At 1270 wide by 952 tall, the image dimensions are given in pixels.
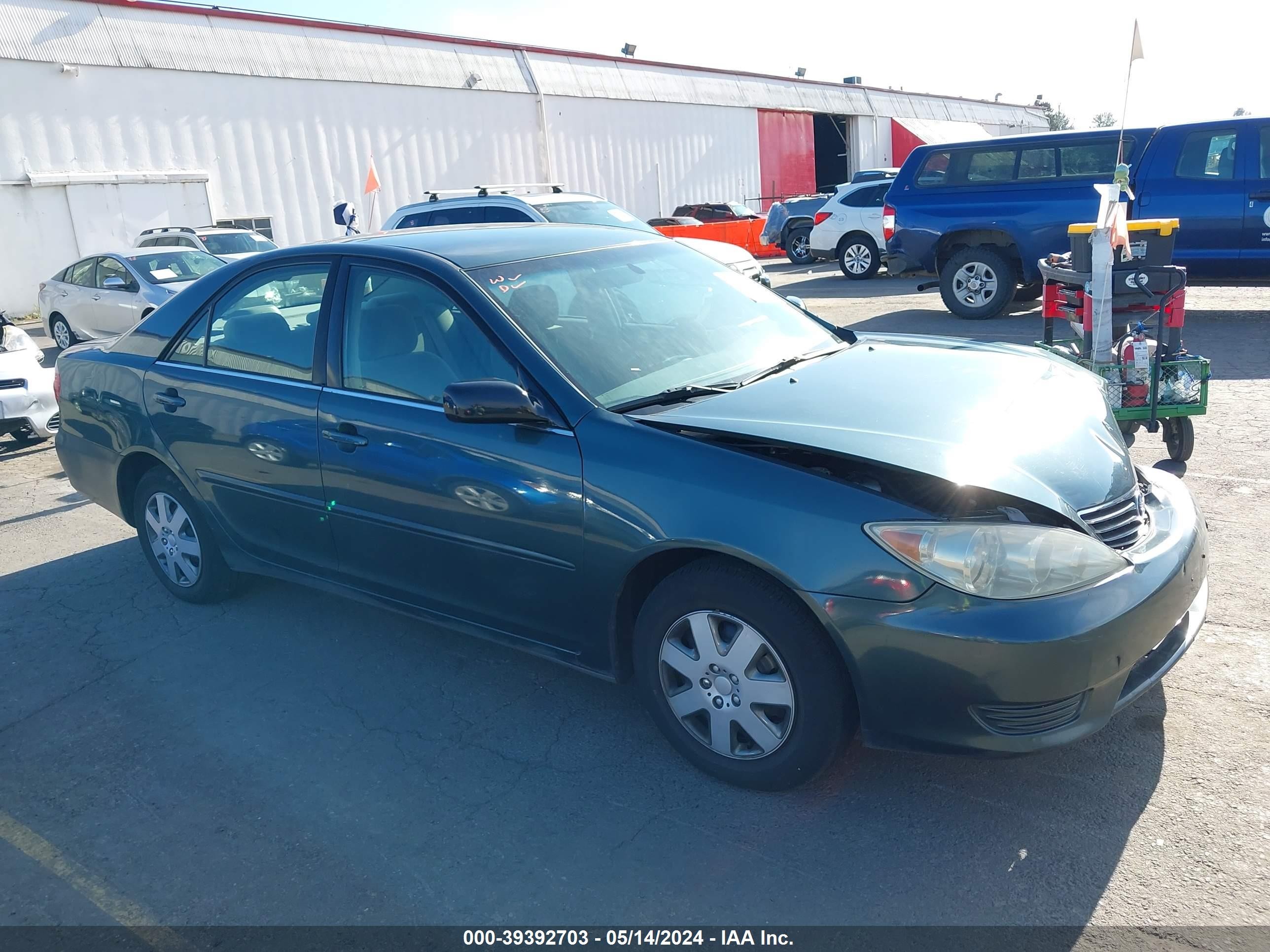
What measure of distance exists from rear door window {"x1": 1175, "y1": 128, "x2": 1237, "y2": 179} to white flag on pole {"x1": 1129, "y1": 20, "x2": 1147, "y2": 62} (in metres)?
5.15

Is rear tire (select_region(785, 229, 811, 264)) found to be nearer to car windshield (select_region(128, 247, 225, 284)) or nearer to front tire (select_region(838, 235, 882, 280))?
front tire (select_region(838, 235, 882, 280))

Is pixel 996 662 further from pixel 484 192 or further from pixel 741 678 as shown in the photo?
pixel 484 192

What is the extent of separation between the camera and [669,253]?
4.38 metres

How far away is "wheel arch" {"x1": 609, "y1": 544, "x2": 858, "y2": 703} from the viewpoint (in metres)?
2.78

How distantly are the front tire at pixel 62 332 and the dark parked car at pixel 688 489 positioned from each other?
463 inches

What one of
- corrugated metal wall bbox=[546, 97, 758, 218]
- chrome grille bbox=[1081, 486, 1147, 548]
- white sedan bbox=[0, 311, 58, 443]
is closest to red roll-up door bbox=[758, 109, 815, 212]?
corrugated metal wall bbox=[546, 97, 758, 218]

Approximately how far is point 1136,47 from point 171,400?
18.5 feet

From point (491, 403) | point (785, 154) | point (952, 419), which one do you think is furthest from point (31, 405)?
point (785, 154)

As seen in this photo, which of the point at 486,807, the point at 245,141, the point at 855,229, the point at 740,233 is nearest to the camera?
the point at 486,807

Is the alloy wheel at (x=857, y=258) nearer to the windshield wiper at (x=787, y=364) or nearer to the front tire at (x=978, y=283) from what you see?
the front tire at (x=978, y=283)

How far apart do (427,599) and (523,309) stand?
3.72 feet

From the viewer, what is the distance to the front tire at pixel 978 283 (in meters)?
11.3

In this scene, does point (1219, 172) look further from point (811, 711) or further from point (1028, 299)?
point (811, 711)

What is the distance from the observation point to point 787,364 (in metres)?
3.80
